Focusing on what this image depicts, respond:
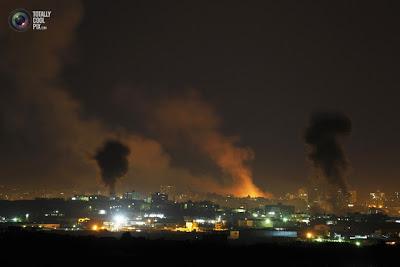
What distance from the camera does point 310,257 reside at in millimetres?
29469

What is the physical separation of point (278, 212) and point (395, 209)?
43.3 m

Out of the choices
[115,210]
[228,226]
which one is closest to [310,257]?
[228,226]

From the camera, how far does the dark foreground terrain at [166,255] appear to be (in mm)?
23250

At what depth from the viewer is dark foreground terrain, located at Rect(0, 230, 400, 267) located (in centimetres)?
2325

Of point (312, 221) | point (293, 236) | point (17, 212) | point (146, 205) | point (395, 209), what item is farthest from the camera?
point (395, 209)

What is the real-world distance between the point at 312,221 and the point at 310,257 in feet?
146

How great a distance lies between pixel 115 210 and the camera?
9106 centimetres

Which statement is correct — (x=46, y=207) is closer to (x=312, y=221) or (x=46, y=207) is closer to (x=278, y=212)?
(x=278, y=212)

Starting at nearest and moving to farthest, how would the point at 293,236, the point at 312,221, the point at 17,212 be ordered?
the point at 293,236 → the point at 312,221 → the point at 17,212

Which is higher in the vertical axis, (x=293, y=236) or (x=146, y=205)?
(x=146, y=205)

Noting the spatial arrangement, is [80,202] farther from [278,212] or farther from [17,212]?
[278,212]

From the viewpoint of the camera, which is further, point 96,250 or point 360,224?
point 360,224

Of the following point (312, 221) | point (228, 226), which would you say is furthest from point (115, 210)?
point (312, 221)

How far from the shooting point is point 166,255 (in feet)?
88.8
